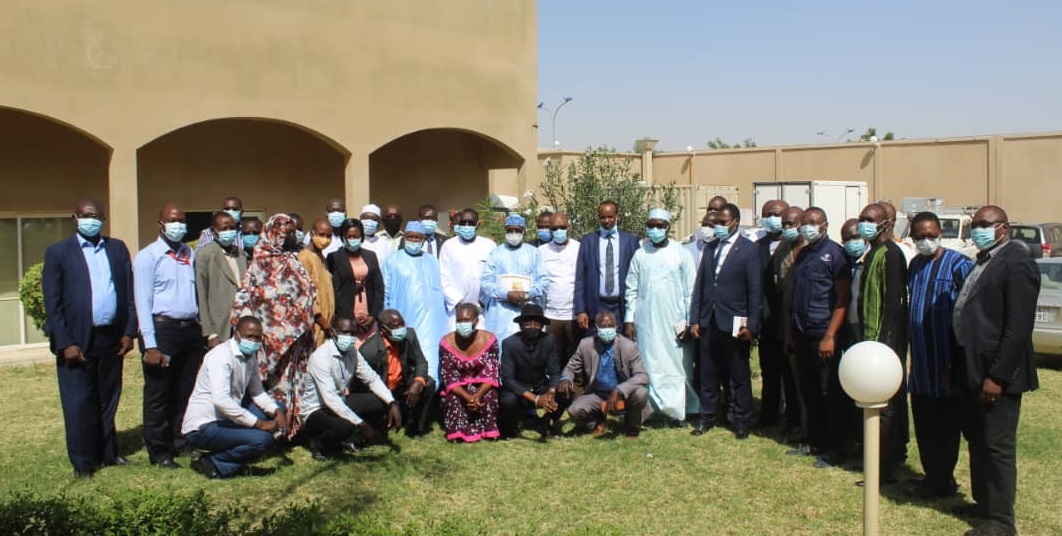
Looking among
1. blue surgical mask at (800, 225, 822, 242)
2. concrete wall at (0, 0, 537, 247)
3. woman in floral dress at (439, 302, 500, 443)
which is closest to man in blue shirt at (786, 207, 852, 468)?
blue surgical mask at (800, 225, 822, 242)

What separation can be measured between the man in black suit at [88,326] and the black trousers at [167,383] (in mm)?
237

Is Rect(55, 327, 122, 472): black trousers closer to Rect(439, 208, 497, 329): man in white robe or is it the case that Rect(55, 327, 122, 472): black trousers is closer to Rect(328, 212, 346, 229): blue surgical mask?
Rect(328, 212, 346, 229): blue surgical mask

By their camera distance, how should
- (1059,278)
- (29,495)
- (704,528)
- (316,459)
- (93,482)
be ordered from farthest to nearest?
(1059,278)
(316,459)
(93,482)
(704,528)
(29,495)

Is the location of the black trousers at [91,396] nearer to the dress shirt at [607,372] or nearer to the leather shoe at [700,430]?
the dress shirt at [607,372]

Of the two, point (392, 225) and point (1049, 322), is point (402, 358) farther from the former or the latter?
point (1049, 322)

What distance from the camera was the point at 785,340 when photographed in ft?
27.0

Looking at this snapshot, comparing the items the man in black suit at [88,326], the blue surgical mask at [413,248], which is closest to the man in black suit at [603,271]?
the blue surgical mask at [413,248]

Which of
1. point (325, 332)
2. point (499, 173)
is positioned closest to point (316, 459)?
point (325, 332)

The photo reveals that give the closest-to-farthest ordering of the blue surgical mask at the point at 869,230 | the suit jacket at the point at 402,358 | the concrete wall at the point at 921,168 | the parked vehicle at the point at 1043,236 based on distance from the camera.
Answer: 1. the blue surgical mask at the point at 869,230
2. the suit jacket at the point at 402,358
3. the parked vehicle at the point at 1043,236
4. the concrete wall at the point at 921,168

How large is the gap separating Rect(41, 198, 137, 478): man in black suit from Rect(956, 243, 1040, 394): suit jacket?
19.7 ft

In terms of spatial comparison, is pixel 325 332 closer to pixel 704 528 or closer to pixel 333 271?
pixel 333 271

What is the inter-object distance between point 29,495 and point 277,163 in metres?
10.3

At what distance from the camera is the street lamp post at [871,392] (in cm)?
426

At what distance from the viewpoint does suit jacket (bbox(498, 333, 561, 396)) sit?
842 centimetres
